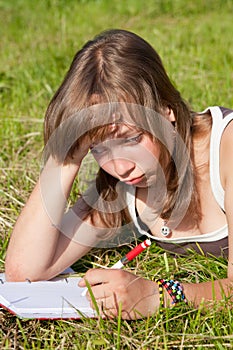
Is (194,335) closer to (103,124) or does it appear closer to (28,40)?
(103,124)

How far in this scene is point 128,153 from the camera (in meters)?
2.05

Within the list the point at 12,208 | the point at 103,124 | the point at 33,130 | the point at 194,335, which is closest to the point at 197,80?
the point at 33,130

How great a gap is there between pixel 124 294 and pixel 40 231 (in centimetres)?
52

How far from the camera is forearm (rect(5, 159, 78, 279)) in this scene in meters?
2.32

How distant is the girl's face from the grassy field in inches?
15.2

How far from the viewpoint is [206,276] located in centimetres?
229

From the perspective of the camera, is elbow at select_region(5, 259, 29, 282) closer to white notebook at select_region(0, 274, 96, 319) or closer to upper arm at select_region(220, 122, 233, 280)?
white notebook at select_region(0, 274, 96, 319)

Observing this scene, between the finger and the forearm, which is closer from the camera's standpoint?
the finger

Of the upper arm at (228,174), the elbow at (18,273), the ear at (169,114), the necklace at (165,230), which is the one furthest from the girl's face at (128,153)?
the elbow at (18,273)

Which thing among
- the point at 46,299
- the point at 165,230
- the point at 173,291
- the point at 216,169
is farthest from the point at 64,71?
the point at 173,291

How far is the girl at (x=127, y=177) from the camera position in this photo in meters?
2.02

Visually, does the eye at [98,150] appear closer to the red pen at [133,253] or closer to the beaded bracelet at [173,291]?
the red pen at [133,253]

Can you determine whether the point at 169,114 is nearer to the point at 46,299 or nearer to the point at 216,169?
the point at 216,169

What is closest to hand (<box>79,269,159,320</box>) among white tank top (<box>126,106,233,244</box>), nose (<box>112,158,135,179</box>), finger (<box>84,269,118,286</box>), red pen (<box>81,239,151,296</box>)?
finger (<box>84,269,118,286</box>)
